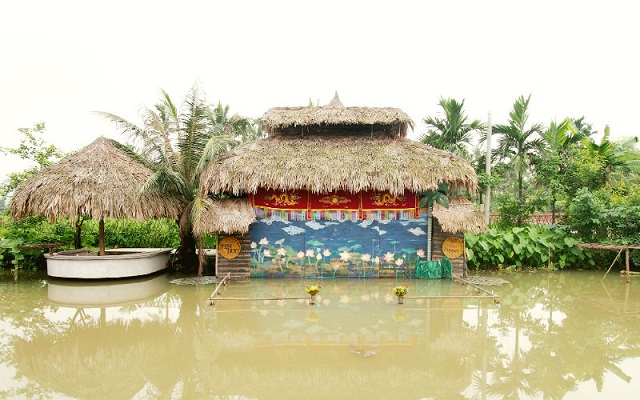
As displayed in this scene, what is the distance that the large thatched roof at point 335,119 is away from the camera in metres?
10.5

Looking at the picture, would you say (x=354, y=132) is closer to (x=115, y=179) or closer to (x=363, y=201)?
(x=363, y=201)

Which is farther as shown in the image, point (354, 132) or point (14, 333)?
point (354, 132)

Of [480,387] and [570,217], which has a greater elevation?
[570,217]

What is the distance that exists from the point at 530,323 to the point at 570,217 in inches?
250

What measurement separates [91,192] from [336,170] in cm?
520

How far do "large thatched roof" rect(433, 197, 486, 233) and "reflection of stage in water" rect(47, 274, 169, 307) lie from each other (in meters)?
6.06

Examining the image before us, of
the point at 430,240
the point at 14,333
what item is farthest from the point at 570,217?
the point at 14,333

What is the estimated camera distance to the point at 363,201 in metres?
9.87

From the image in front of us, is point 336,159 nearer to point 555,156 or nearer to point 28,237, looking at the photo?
point 555,156

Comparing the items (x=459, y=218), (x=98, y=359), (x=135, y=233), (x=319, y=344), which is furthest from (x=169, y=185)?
(x=459, y=218)

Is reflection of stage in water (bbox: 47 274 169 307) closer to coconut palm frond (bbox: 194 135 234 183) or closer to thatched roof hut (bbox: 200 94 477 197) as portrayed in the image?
thatched roof hut (bbox: 200 94 477 197)

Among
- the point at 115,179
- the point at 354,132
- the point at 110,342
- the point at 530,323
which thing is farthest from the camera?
the point at 354,132

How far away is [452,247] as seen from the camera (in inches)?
389

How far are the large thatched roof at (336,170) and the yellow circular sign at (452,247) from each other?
1198 millimetres
